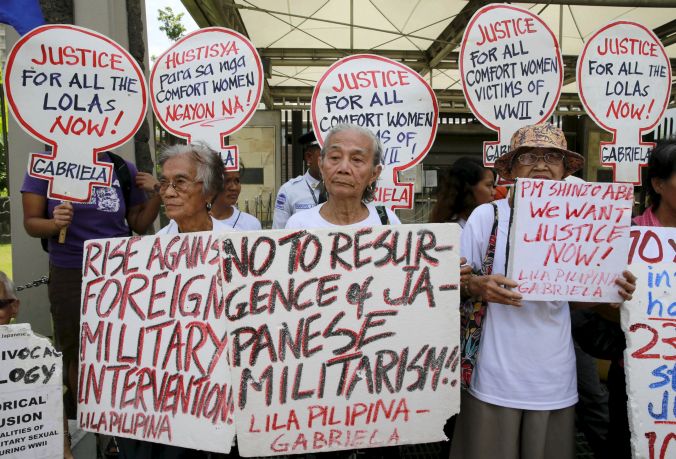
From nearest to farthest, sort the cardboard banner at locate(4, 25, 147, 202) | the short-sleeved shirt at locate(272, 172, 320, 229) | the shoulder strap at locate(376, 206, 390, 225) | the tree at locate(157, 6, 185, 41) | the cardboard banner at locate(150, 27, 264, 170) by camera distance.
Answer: the shoulder strap at locate(376, 206, 390, 225)
the cardboard banner at locate(4, 25, 147, 202)
the cardboard banner at locate(150, 27, 264, 170)
the short-sleeved shirt at locate(272, 172, 320, 229)
the tree at locate(157, 6, 185, 41)

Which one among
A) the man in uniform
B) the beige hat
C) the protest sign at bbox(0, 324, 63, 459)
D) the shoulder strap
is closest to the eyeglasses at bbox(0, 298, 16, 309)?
the protest sign at bbox(0, 324, 63, 459)

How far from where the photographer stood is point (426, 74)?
34.2 feet

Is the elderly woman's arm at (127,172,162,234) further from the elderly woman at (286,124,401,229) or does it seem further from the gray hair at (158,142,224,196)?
the elderly woman at (286,124,401,229)

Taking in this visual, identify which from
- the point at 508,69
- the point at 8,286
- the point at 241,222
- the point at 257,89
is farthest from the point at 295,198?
the point at 8,286

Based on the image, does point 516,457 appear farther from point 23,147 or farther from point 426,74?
point 426,74

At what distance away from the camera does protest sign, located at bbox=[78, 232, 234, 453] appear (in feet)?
4.97

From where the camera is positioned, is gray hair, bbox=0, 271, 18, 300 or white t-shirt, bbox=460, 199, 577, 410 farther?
gray hair, bbox=0, 271, 18, 300

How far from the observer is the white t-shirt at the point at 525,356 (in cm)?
174

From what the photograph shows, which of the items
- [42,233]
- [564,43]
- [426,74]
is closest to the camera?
[42,233]

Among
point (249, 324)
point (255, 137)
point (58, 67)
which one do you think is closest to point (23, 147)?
point (58, 67)

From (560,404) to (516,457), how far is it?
0.27 metres

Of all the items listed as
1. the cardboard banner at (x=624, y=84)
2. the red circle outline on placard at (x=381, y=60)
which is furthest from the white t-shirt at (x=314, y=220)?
the cardboard banner at (x=624, y=84)

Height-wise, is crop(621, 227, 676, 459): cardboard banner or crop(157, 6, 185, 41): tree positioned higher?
crop(157, 6, 185, 41): tree

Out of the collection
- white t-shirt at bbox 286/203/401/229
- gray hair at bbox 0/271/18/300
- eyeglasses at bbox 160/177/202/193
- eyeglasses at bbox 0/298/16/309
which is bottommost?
eyeglasses at bbox 0/298/16/309
